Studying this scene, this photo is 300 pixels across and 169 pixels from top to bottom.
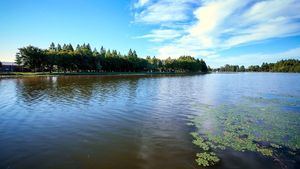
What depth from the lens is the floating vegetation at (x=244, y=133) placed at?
39.1 ft

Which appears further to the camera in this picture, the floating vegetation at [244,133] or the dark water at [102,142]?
the floating vegetation at [244,133]

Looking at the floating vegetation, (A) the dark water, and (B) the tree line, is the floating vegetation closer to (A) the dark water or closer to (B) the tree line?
(A) the dark water

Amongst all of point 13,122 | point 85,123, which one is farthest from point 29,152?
point 13,122

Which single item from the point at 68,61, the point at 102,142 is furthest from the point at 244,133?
the point at 68,61

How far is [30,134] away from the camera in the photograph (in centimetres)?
1373

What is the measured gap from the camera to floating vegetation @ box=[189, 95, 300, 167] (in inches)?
469

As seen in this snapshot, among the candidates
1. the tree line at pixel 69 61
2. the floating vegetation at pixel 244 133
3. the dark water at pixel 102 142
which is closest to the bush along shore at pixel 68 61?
the tree line at pixel 69 61

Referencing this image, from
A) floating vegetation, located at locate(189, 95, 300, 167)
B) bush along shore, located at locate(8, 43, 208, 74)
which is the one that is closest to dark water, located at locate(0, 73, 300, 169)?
floating vegetation, located at locate(189, 95, 300, 167)

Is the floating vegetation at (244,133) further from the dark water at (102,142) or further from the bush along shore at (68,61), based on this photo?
the bush along shore at (68,61)

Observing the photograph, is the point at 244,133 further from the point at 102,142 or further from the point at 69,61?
the point at 69,61

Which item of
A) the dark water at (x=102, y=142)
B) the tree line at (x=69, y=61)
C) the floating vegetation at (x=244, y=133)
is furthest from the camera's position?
the tree line at (x=69, y=61)

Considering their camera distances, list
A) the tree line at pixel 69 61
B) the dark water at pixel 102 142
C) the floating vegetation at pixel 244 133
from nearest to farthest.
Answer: the dark water at pixel 102 142
the floating vegetation at pixel 244 133
the tree line at pixel 69 61

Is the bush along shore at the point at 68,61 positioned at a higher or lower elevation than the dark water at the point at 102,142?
higher

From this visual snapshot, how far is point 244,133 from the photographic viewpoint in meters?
14.8
